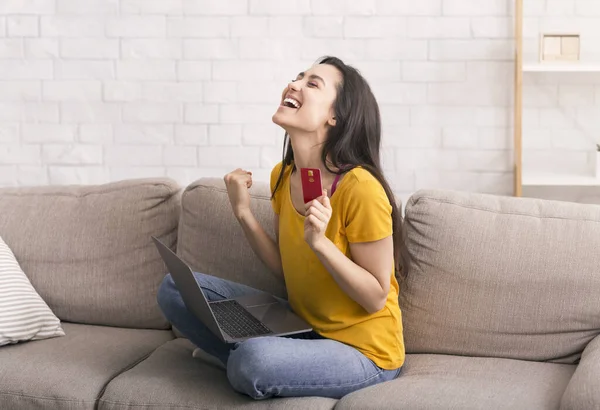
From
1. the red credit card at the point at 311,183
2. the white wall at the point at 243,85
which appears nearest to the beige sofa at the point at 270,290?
the red credit card at the point at 311,183

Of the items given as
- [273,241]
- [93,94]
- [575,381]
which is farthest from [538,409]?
[93,94]

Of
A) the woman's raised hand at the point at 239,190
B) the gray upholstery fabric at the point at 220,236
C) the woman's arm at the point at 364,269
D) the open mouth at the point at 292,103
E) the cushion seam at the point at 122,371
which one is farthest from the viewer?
the gray upholstery fabric at the point at 220,236

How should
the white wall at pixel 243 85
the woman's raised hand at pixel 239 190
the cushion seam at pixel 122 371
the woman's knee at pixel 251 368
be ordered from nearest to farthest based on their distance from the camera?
the woman's knee at pixel 251 368 → the cushion seam at pixel 122 371 → the woman's raised hand at pixel 239 190 → the white wall at pixel 243 85

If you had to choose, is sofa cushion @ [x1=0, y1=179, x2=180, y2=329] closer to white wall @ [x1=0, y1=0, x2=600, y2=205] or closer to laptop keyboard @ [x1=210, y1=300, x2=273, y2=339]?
laptop keyboard @ [x1=210, y1=300, x2=273, y2=339]

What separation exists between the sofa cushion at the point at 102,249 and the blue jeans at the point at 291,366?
0.49 meters

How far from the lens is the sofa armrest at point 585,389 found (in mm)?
1754

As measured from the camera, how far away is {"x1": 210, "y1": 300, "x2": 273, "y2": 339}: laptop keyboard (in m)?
2.04

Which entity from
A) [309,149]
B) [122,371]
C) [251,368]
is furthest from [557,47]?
[122,371]

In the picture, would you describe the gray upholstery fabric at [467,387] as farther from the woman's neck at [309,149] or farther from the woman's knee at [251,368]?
the woman's neck at [309,149]

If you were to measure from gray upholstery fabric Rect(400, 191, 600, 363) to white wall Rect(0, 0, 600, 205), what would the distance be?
0.88 metres

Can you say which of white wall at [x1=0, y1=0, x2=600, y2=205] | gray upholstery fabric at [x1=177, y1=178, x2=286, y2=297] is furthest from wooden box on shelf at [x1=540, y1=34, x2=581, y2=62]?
gray upholstery fabric at [x1=177, y1=178, x2=286, y2=297]

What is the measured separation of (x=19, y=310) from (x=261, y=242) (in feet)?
2.43

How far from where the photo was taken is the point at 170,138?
3.32 m

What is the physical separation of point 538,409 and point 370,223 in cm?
57
